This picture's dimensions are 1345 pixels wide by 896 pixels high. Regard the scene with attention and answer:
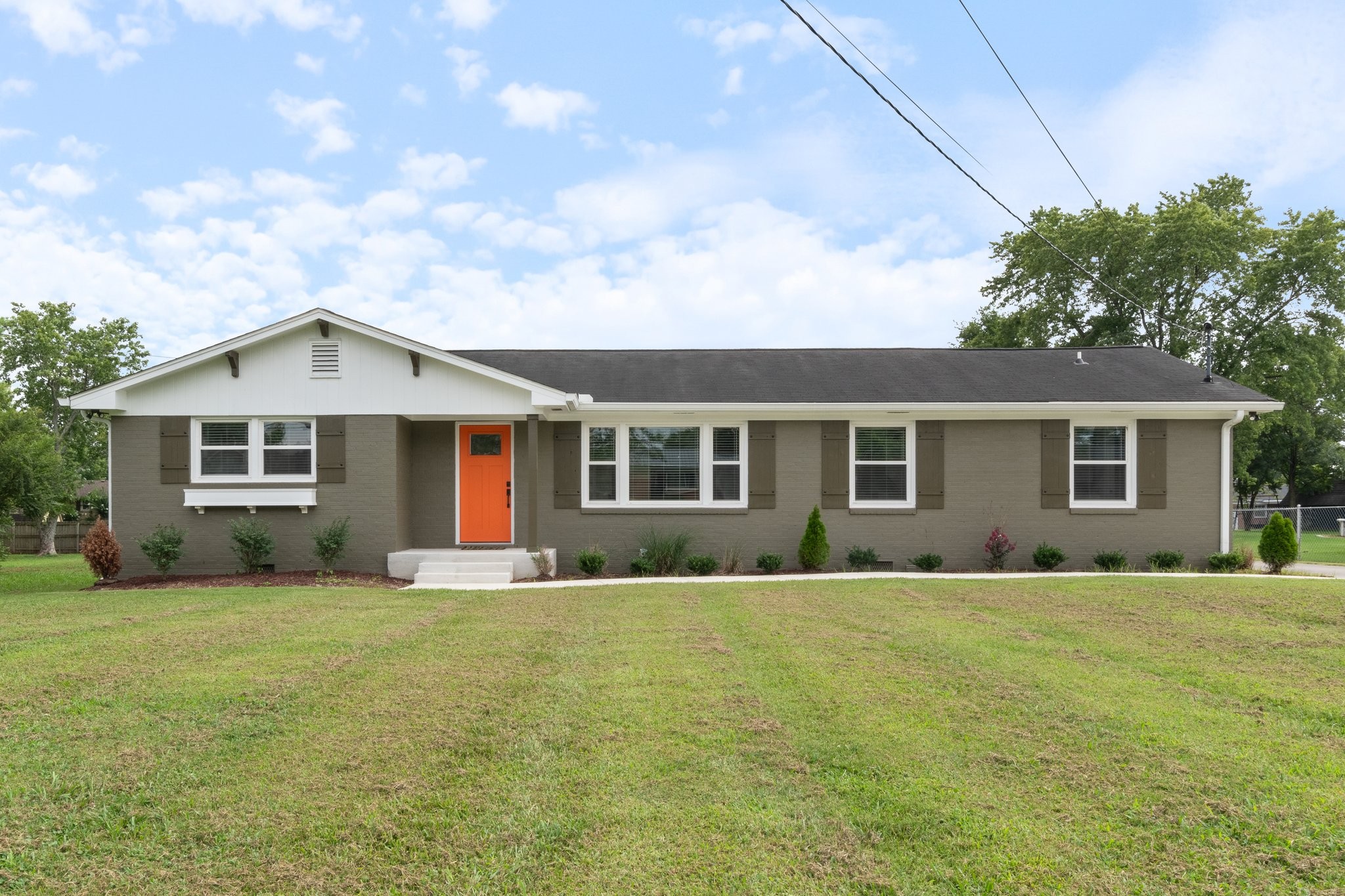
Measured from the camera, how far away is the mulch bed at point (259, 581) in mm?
11141

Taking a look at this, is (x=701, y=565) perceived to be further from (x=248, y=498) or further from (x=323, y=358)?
(x=248, y=498)

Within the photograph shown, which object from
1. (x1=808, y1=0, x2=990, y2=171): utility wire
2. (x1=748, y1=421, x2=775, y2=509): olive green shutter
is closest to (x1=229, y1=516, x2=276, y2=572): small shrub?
(x1=748, y1=421, x2=775, y2=509): olive green shutter

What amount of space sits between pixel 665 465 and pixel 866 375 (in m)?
4.43

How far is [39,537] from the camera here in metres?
26.3

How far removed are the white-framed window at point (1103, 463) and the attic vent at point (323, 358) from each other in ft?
41.4

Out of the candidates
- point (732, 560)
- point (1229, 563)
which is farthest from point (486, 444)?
point (1229, 563)

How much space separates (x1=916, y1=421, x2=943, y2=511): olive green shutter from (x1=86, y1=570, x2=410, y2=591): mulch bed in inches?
344

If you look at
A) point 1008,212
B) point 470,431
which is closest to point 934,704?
point 1008,212

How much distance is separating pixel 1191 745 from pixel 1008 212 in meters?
8.68

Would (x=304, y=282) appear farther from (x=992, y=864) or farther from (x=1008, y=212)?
(x=992, y=864)

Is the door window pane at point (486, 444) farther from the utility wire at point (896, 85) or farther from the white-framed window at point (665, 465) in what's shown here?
the utility wire at point (896, 85)

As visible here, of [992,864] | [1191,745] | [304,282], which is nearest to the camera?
[992,864]

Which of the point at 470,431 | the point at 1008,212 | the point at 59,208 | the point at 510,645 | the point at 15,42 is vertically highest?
the point at 15,42

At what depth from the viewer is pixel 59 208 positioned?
1695cm
